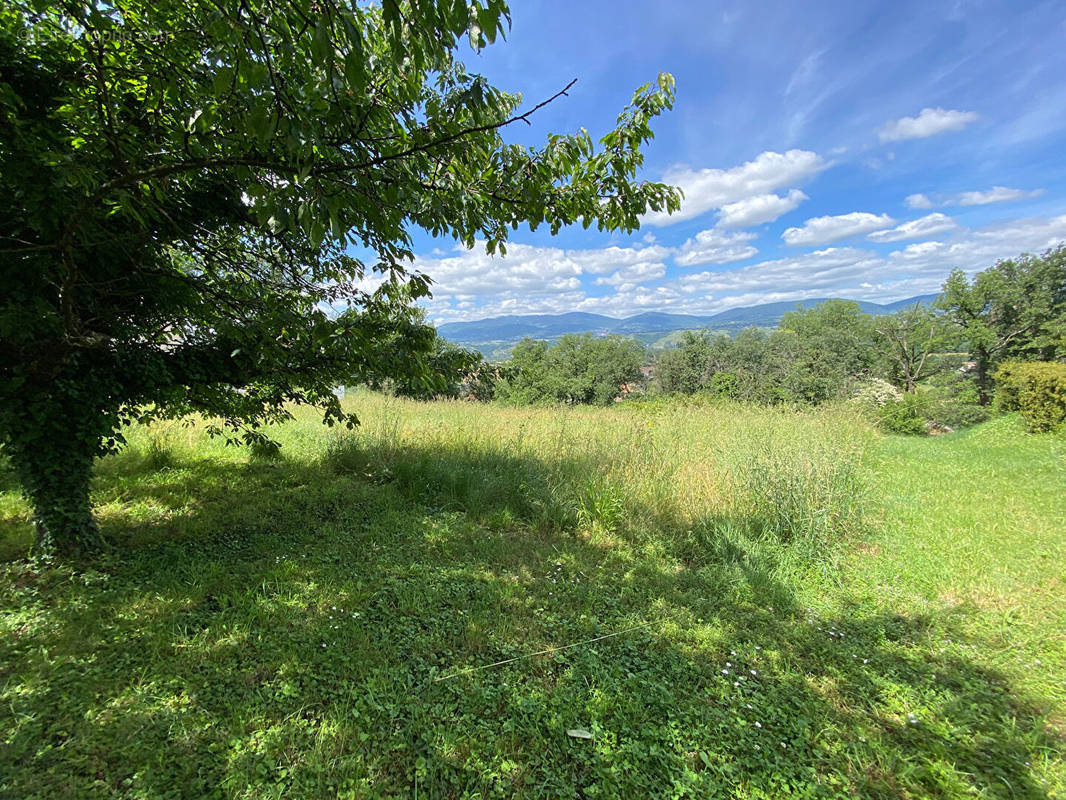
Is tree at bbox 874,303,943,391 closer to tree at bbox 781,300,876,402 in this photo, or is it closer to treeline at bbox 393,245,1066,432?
treeline at bbox 393,245,1066,432

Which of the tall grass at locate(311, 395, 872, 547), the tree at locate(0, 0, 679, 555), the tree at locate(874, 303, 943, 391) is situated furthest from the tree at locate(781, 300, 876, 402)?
the tree at locate(0, 0, 679, 555)

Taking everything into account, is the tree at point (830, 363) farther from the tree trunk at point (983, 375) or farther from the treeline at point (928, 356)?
the tree trunk at point (983, 375)

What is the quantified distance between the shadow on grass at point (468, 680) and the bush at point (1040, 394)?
503 inches

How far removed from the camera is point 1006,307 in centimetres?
2094

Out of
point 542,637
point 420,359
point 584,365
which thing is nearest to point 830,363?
point 584,365

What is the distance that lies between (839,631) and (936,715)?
0.73 meters

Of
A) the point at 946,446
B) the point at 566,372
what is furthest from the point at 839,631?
the point at 566,372

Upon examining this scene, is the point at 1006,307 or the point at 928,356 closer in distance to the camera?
the point at 1006,307

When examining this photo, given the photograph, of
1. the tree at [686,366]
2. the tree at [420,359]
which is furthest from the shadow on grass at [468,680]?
the tree at [686,366]

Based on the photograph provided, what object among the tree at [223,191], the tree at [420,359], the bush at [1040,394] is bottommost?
the bush at [1040,394]

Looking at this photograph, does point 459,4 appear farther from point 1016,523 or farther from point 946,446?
point 946,446

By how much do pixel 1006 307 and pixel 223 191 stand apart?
3300 cm

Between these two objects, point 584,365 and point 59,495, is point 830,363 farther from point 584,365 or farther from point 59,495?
point 59,495

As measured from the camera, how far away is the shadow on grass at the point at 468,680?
1776 mm
